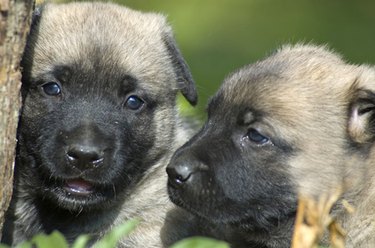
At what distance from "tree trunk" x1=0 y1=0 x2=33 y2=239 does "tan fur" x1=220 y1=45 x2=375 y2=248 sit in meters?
1.29

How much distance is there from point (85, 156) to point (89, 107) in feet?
1.11

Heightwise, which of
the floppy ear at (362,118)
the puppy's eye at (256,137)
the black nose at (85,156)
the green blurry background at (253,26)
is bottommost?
the green blurry background at (253,26)

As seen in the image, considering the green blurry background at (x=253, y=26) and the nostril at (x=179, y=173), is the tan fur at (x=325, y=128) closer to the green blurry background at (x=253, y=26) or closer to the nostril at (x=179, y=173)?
the nostril at (x=179, y=173)

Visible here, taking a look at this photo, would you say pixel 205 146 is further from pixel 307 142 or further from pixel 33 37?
pixel 33 37

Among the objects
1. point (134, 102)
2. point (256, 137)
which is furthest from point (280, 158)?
point (134, 102)

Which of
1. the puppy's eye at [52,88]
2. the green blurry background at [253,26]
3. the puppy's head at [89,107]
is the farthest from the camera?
the green blurry background at [253,26]

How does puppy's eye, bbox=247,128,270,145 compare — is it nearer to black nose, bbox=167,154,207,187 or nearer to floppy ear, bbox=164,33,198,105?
black nose, bbox=167,154,207,187

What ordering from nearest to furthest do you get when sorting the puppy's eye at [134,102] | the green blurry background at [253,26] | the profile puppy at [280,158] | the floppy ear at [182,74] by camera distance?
the profile puppy at [280,158] → the puppy's eye at [134,102] → the floppy ear at [182,74] → the green blurry background at [253,26]

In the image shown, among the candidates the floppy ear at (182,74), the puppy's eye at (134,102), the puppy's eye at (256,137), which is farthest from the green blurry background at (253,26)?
the puppy's eye at (256,137)

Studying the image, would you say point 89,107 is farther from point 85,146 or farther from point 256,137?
point 256,137

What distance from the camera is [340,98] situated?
5992 mm

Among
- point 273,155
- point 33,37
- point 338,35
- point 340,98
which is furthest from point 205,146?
point 338,35

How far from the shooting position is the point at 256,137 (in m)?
5.86

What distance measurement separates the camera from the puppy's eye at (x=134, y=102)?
6379mm
